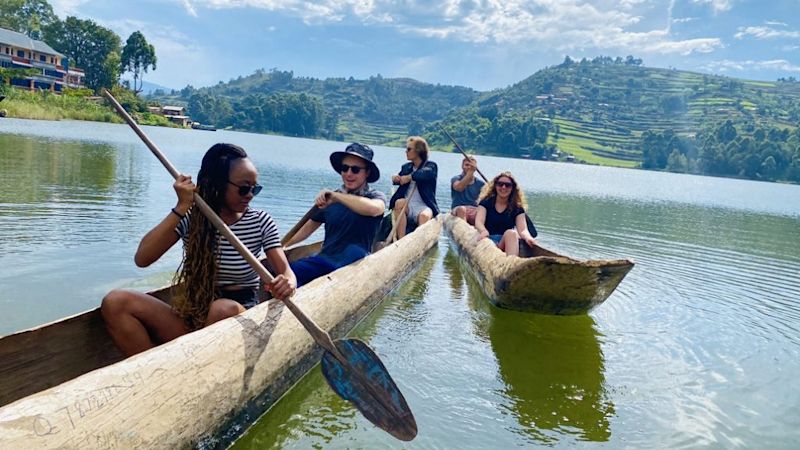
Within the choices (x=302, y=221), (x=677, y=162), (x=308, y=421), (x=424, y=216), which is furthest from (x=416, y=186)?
(x=677, y=162)

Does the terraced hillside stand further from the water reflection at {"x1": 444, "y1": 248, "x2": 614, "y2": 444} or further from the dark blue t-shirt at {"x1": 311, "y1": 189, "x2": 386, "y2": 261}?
the dark blue t-shirt at {"x1": 311, "y1": 189, "x2": 386, "y2": 261}

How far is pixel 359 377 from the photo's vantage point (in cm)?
420

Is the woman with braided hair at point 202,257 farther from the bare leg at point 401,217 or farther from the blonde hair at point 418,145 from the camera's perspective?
the bare leg at point 401,217

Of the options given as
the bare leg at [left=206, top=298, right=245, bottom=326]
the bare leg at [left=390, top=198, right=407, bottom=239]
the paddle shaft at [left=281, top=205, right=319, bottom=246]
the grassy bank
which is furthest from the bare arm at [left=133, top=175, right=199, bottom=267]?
the grassy bank

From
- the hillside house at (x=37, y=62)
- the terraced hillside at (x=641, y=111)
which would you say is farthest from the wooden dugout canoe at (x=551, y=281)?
the terraced hillside at (x=641, y=111)

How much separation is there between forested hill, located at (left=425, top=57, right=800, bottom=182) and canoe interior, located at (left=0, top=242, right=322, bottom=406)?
110 meters

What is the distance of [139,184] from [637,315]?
14.4 meters

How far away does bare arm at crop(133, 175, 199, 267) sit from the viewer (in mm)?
3723

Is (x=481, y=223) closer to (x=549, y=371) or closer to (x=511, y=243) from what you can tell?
(x=511, y=243)

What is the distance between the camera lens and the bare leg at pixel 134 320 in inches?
148

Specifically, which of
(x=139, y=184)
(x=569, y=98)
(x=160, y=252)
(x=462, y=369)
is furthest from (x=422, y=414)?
(x=569, y=98)

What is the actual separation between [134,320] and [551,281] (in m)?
4.21

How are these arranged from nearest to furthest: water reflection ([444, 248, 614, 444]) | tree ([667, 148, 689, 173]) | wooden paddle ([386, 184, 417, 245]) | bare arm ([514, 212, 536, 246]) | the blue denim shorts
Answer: the blue denim shorts, water reflection ([444, 248, 614, 444]), bare arm ([514, 212, 536, 246]), wooden paddle ([386, 184, 417, 245]), tree ([667, 148, 689, 173])

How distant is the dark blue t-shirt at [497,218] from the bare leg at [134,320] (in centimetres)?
633
